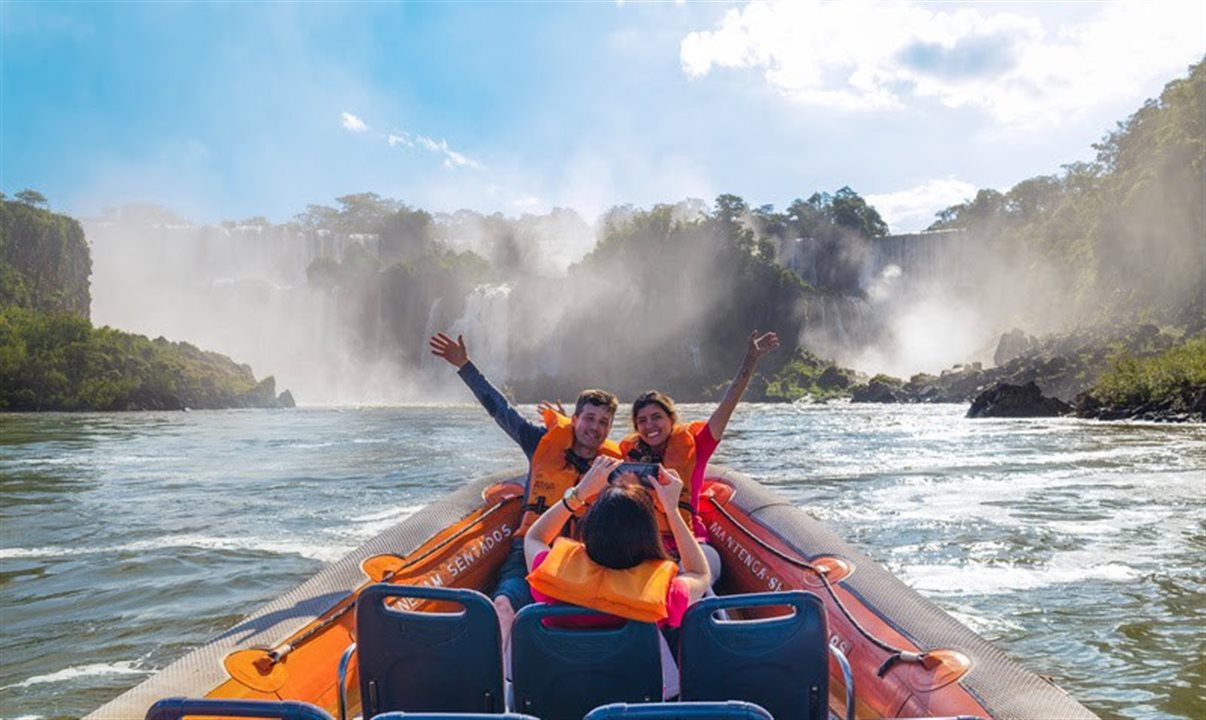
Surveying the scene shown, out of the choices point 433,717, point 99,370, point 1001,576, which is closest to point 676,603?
point 433,717

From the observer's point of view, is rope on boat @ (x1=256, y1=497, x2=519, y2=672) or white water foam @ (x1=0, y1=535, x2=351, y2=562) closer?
rope on boat @ (x1=256, y1=497, x2=519, y2=672)

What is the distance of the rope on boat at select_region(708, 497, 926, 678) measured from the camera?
3.84 m

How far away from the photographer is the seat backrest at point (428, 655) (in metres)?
2.87

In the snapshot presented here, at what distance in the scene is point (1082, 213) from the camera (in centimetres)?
5597

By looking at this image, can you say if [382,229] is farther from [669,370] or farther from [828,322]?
[828,322]

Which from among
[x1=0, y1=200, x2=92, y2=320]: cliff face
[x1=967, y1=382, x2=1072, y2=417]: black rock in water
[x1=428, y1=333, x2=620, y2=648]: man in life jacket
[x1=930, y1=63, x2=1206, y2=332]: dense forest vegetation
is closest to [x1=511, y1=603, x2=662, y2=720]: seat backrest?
[x1=428, y1=333, x2=620, y2=648]: man in life jacket

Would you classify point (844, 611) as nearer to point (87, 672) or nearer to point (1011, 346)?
point (87, 672)

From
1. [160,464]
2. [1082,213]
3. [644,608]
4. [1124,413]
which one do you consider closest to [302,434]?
[160,464]

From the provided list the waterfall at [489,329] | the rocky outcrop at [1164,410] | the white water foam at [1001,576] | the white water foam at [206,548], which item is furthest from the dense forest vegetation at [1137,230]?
the white water foam at [206,548]

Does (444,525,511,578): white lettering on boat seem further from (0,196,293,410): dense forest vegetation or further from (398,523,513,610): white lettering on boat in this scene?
(0,196,293,410): dense forest vegetation

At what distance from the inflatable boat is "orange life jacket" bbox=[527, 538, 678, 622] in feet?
1.63

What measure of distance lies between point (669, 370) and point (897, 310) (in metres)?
15.9

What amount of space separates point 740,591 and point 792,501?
223 inches

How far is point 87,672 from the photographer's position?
568cm
